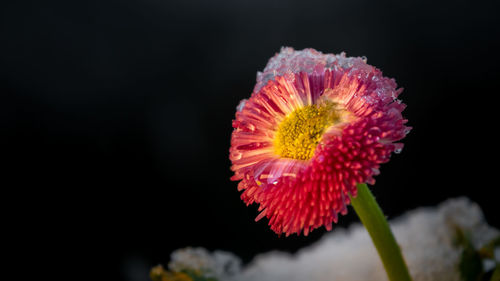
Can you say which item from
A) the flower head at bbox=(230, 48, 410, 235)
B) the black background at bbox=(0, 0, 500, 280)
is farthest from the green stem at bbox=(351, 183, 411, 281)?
the black background at bbox=(0, 0, 500, 280)

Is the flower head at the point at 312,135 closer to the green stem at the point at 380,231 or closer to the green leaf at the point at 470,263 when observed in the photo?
the green stem at the point at 380,231

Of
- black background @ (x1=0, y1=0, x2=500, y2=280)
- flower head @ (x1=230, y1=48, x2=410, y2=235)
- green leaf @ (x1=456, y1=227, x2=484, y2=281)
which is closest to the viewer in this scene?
flower head @ (x1=230, y1=48, x2=410, y2=235)

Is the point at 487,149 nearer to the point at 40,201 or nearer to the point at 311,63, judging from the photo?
the point at 311,63

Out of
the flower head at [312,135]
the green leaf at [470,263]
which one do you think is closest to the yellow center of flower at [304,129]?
the flower head at [312,135]

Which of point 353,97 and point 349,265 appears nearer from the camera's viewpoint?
point 353,97

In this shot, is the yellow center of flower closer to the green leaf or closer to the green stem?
the green stem

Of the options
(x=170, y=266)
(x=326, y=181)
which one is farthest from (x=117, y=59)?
(x=326, y=181)

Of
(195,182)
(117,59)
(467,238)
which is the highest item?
(117,59)
